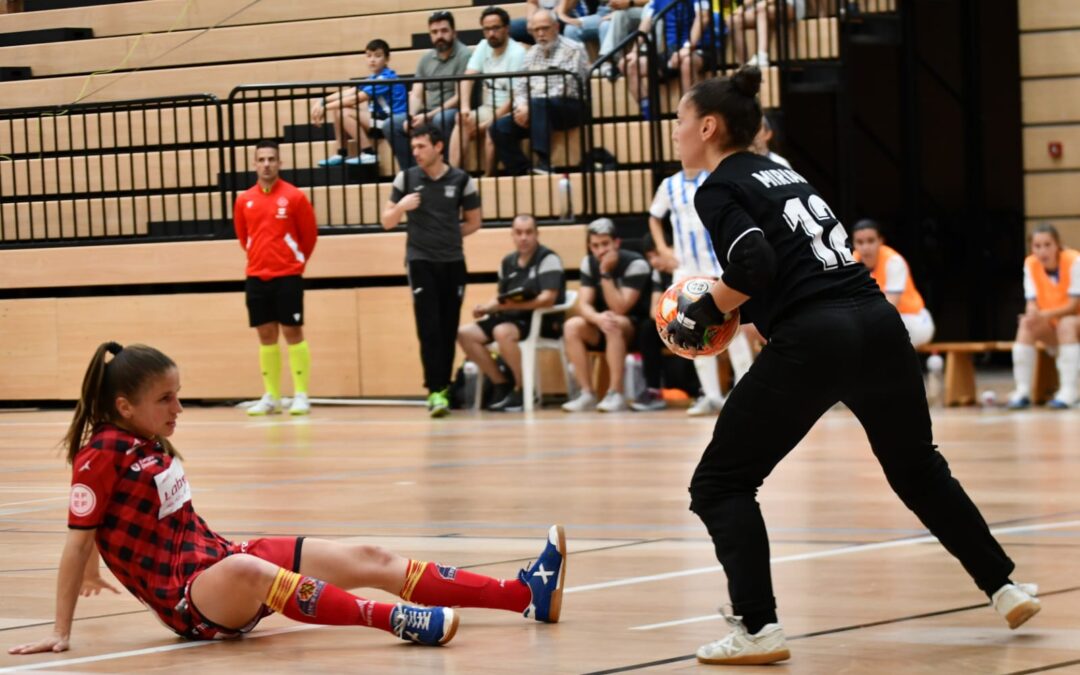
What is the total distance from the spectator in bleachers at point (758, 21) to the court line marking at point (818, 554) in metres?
10.5

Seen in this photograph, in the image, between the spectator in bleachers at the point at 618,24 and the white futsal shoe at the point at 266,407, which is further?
the spectator in bleachers at the point at 618,24

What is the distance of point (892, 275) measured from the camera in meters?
14.5

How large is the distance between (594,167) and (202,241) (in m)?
4.14

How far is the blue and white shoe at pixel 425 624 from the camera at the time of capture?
182 inches

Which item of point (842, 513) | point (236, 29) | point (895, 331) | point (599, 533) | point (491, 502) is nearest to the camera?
point (895, 331)

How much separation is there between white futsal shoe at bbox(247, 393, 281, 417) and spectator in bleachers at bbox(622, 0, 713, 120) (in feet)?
14.3

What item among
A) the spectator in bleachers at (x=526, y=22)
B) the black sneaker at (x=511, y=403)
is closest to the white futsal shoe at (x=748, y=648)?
the black sneaker at (x=511, y=403)

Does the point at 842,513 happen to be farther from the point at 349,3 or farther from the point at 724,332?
the point at 349,3

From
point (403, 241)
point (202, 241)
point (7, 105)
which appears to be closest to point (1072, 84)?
point (403, 241)

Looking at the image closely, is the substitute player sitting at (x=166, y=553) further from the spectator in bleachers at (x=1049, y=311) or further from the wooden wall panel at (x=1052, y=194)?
the wooden wall panel at (x=1052, y=194)

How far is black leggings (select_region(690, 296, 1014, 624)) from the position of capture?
4430mm

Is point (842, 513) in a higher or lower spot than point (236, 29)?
lower

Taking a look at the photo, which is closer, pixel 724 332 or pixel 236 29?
pixel 724 332

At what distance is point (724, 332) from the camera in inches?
184
